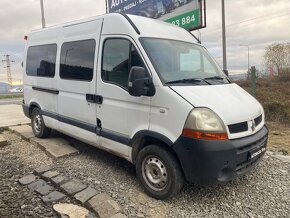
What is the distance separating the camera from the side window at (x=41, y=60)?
20.1 feet

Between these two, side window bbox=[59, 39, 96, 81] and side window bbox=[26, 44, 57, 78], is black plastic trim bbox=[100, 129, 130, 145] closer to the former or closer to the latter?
side window bbox=[59, 39, 96, 81]

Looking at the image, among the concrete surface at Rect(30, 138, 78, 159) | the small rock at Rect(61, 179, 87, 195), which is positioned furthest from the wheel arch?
the concrete surface at Rect(30, 138, 78, 159)

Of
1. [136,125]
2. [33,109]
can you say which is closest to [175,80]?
[136,125]

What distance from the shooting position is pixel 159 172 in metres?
3.99

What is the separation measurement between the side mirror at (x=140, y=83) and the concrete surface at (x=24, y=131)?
3957 millimetres

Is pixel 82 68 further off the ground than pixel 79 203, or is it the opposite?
pixel 82 68

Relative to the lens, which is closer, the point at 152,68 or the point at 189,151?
the point at 189,151

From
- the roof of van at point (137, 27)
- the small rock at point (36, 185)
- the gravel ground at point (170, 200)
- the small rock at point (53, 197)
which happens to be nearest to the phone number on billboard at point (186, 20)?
the roof of van at point (137, 27)

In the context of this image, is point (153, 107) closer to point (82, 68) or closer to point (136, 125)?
point (136, 125)

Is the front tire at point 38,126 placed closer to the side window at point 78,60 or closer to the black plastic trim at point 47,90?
the black plastic trim at point 47,90

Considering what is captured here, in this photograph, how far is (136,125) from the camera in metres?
4.22

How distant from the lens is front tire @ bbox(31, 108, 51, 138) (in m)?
6.66

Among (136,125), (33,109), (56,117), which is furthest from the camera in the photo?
(33,109)

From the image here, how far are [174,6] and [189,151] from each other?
26.9ft
